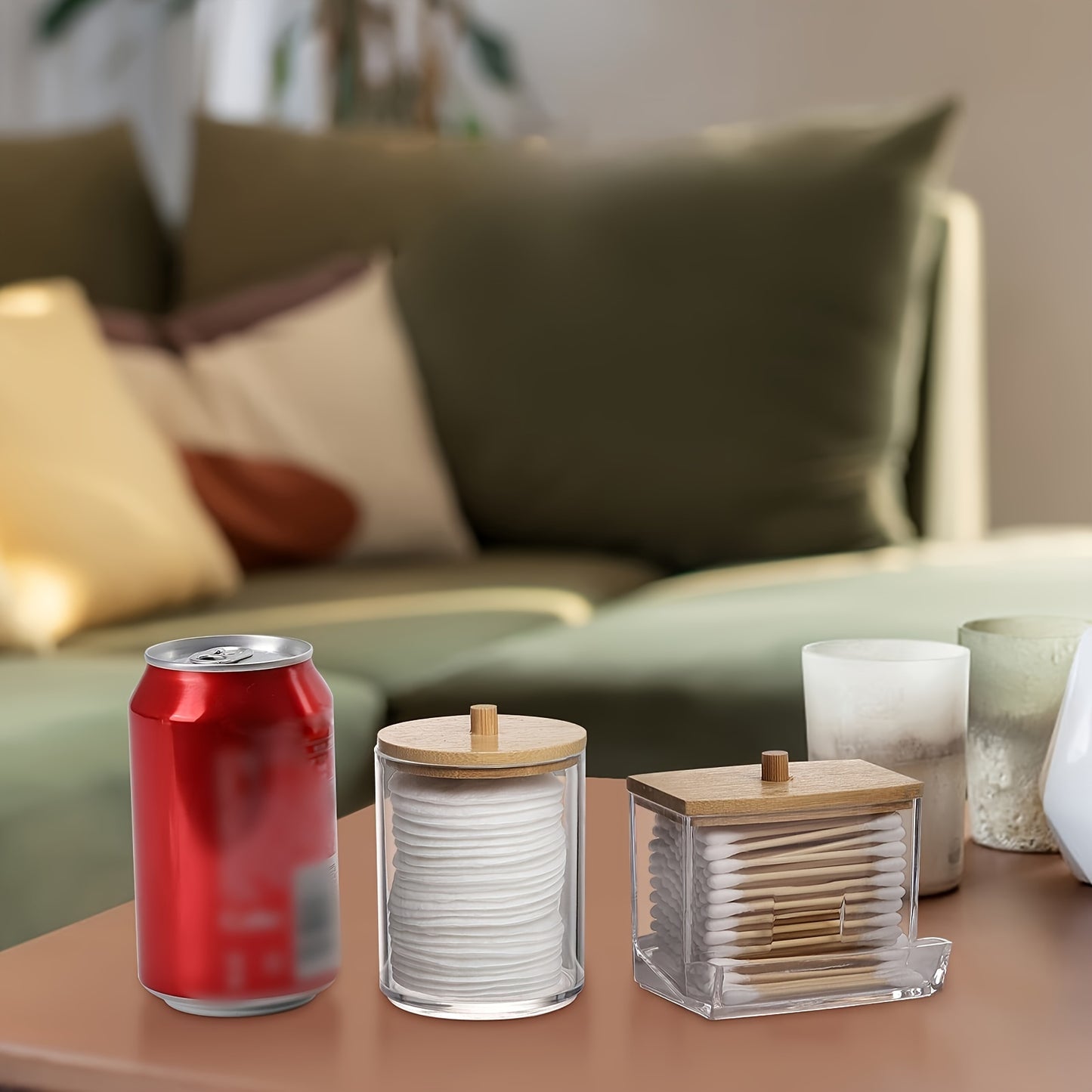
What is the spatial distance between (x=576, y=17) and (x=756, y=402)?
1.15 metres

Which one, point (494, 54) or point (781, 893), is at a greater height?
point (494, 54)

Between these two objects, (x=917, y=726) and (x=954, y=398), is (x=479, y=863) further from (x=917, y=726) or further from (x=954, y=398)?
(x=954, y=398)

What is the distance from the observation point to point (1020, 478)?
246 centimetres

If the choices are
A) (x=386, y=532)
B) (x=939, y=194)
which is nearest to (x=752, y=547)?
(x=386, y=532)

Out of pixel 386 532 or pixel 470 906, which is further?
pixel 386 532

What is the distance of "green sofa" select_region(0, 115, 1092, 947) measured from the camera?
1.03 m

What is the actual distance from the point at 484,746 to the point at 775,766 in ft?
0.41

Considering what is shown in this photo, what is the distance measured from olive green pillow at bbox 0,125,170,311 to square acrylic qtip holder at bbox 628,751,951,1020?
63.8 inches

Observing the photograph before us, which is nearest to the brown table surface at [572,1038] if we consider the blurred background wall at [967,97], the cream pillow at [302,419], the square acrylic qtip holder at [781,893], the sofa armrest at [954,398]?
the square acrylic qtip holder at [781,893]

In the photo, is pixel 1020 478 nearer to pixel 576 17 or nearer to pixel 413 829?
pixel 576 17

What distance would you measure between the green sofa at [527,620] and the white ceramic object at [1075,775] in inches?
17.0

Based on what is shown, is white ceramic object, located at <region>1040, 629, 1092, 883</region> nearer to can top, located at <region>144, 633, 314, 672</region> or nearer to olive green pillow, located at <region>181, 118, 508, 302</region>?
can top, located at <region>144, 633, 314, 672</region>

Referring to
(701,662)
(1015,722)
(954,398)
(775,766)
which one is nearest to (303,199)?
(954,398)

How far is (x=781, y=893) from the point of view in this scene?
58 centimetres
